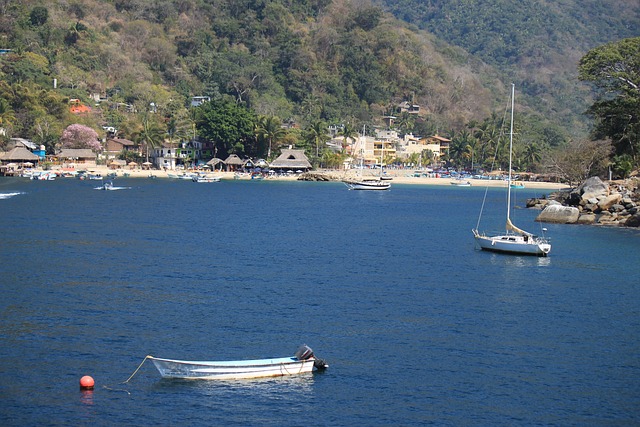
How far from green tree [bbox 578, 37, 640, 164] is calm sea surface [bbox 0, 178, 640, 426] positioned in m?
25.1

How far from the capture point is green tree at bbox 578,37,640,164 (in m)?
87.6

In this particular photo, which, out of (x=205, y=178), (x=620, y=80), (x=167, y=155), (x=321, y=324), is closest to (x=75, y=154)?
(x=167, y=155)

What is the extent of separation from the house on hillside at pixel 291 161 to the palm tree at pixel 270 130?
305 centimetres

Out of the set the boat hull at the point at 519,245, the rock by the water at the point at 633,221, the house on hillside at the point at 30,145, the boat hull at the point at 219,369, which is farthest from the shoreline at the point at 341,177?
the boat hull at the point at 219,369

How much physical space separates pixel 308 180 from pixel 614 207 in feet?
232

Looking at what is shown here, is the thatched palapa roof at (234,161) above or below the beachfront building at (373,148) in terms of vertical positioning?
below

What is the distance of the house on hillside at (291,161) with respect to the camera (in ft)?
477

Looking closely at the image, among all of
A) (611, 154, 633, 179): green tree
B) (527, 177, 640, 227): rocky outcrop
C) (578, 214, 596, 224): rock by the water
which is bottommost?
(578, 214, 596, 224): rock by the water

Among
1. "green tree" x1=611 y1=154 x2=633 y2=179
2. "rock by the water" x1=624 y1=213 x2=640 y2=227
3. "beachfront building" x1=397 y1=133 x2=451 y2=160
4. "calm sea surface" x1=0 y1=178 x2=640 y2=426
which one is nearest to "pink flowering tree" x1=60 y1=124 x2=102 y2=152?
"beachfront building" x1=397 y1=133 x2=451 y2=160

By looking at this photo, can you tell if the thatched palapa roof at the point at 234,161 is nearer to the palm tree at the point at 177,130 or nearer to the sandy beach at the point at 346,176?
the sandy beach at the point at 346,176

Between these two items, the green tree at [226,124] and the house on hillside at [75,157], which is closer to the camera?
the house on hillside at [75,157]

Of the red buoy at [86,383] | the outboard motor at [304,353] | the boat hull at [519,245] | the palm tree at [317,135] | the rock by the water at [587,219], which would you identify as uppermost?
the palm tree at [317,135]

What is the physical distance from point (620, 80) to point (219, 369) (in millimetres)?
73960

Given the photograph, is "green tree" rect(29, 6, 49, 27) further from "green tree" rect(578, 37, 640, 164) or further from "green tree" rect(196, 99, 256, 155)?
"green tree" rect(578, 37, 640, 164)
